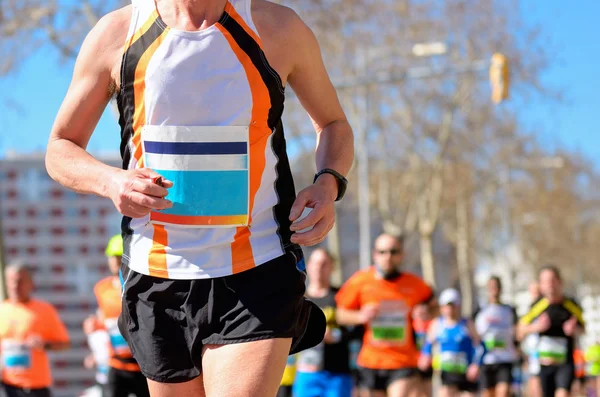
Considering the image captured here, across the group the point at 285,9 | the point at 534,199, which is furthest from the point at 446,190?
the point at 285,9

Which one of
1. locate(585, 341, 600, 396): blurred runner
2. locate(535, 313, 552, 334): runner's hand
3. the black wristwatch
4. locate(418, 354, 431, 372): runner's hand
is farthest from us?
locate(585, 341, 600, 396): blurred runner

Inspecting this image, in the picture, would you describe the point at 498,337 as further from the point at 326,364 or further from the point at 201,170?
the point at 201,170

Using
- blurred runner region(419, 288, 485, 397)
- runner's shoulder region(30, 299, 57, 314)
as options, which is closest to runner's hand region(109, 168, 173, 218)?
runner's shoulder region(30, 299, 57, 314)

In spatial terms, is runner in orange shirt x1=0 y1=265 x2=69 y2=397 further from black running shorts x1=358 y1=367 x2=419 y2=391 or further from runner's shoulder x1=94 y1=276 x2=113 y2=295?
black running shorts x1=358 y1=367 x2=419 y2=391

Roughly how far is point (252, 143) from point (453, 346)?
1269cm

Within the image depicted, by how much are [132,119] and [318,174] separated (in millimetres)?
607

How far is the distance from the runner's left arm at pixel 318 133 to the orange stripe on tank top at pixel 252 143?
14 cm

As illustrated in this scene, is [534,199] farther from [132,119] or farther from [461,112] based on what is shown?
[132,119]

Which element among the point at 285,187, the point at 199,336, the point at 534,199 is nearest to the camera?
the point at 199,336

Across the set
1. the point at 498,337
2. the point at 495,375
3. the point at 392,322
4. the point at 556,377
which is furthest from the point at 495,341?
the point at 392,322

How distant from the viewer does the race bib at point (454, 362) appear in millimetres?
15281

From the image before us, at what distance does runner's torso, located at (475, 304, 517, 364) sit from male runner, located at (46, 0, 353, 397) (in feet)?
44.6

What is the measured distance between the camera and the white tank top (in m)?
3.01

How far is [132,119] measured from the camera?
3.12 m
